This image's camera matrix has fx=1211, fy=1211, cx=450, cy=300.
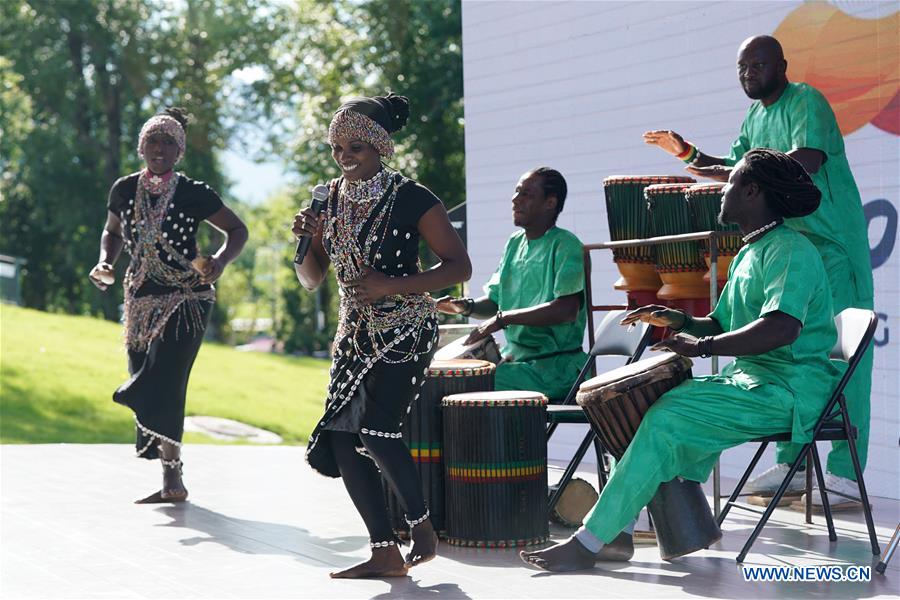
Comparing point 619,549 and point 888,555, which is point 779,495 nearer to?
point 888,555

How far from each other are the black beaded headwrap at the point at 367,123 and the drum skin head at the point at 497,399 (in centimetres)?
131

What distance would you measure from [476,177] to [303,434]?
307 inches

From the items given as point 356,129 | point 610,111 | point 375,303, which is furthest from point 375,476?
point 610,111

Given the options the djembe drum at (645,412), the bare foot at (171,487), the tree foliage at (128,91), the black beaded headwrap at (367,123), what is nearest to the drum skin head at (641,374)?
the djembe drum at (645,412)

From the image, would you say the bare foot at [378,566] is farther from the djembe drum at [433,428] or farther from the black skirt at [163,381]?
the black skirt at [163,381]

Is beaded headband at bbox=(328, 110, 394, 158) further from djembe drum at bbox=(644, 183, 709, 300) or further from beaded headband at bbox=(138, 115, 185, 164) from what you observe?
beaded headband at bbox=(138, 115, 185, 164)

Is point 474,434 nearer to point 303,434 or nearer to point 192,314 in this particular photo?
point 192,314

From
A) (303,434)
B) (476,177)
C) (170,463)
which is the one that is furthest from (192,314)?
(303,434)

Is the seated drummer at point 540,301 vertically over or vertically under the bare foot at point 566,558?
over

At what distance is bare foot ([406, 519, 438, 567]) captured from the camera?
16.1 ft

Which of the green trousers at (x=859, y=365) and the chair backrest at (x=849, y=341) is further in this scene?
the green trousers at (x=859, y=365)

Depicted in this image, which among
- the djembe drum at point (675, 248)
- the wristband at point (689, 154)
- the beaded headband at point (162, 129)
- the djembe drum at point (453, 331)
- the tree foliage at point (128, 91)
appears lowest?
the djembe drum at point (453, 331)

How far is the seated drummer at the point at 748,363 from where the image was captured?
4684mm

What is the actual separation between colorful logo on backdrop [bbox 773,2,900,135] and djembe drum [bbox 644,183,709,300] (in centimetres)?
151
